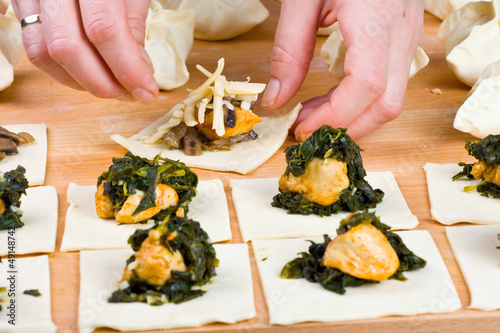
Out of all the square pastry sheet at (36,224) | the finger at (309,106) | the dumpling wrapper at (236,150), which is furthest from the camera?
the finger at (309,106)

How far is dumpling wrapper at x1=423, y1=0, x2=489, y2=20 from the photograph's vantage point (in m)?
5.74

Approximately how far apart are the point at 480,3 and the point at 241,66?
5.95 feet

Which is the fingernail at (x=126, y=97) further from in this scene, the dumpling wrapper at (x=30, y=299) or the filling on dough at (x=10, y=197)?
the dumpling wrapper at (x=30, y=299)

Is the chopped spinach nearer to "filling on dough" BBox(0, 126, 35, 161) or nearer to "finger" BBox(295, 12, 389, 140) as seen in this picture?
"filling on dough" BBox(0, 126, 35, 161)

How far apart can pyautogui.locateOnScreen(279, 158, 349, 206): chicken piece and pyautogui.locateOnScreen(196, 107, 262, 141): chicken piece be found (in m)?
0.74

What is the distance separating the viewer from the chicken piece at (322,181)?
11.3 feet

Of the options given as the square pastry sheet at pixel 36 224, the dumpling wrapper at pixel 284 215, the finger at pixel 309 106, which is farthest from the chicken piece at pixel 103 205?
the finger at pixel 309 106

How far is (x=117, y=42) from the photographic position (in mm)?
3592

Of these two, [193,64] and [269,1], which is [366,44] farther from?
[269,1]

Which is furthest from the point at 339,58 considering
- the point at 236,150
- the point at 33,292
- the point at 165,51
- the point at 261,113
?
the point at 33,292

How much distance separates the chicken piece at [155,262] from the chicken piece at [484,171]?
6.01ft

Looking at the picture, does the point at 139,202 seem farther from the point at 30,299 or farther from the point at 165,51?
the point at 165,51

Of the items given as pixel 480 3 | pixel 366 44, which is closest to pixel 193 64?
pixel 366 44

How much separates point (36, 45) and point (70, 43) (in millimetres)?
339
